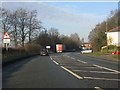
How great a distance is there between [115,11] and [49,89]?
349 feet

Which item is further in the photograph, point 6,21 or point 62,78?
point 6,21

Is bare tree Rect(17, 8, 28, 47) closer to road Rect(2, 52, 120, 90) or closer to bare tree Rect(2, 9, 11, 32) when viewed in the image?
bare tree Rect(2, 9, 11, 32)

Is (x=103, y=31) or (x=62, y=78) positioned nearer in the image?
(x=62, y=78)

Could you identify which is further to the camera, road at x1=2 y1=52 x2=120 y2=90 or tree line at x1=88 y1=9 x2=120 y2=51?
tree line at x1=88 y1=9 x2=120 y2=51

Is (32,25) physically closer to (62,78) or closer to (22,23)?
(22,23)

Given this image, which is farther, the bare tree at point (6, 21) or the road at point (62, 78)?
the bare tree at point (6, 21)

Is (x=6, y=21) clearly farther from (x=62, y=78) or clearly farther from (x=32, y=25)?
(x=62, y=78)

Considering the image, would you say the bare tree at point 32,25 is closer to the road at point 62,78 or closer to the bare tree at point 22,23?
the bare tree at point 22,23

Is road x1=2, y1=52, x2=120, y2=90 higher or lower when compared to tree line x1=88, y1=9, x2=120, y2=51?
lower

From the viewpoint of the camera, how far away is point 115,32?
97.1 meters

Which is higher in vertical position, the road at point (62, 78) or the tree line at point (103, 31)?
the tree line at point (103, 31)

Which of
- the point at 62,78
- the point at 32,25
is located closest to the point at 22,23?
the point at 32,25

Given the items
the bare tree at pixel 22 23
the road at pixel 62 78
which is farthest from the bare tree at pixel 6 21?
the road at pixel 62 78

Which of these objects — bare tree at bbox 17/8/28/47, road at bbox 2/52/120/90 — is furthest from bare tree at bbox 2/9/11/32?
road at bbox 2/52/120/90
